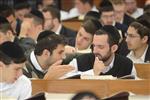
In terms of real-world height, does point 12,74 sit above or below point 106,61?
above

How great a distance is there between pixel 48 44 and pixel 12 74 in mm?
1160

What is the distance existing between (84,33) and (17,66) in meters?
2.32

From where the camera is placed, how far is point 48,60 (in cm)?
509

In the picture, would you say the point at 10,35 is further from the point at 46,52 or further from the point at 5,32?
the point at 46,52

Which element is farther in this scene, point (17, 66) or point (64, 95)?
point (64, 95)

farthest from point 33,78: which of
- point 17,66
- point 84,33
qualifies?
point 84,33

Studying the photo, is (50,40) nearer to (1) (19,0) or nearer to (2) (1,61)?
(2) (1,61)

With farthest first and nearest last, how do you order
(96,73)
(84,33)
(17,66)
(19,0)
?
(19,0), (84,33), (96,73), (17,66)

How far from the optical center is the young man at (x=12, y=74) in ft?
13.5

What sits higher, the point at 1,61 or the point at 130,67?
the point at 1,61

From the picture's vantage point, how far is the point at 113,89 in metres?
4.59

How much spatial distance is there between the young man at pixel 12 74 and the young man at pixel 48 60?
52 cm

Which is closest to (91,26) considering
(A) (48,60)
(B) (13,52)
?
(A) (48,60)

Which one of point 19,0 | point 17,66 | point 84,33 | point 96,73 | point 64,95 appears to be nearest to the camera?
point 17,66
